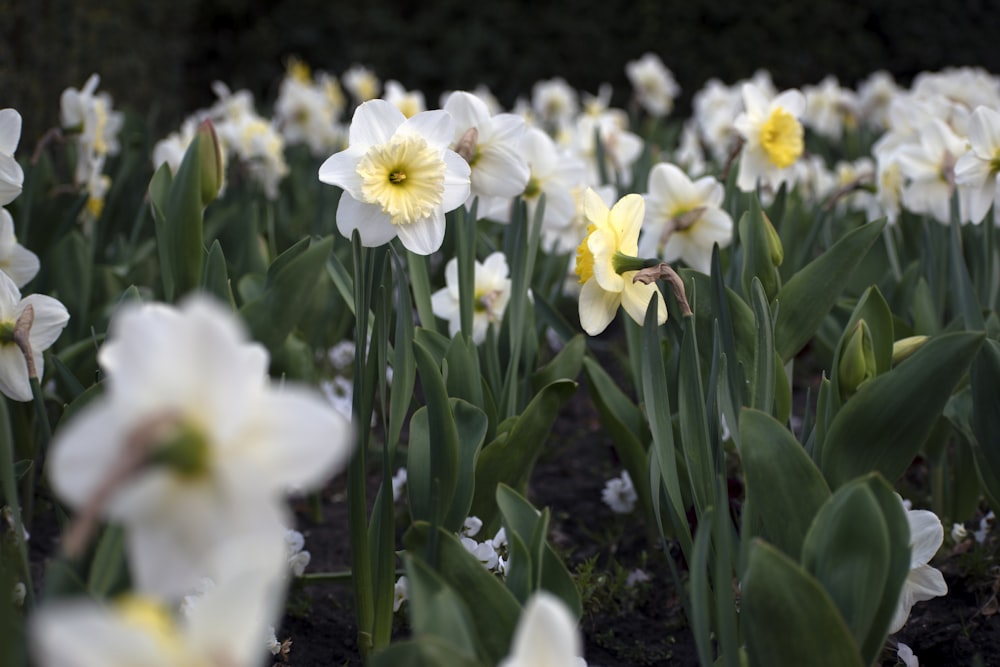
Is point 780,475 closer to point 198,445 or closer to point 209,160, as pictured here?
point 198,445

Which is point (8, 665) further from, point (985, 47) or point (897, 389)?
point (985, 47)

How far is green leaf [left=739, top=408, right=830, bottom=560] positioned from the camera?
44.6 inches

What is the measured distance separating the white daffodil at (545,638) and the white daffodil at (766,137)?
4.94 ft

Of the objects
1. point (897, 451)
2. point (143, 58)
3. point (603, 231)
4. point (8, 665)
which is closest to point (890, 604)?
point (897, 451)

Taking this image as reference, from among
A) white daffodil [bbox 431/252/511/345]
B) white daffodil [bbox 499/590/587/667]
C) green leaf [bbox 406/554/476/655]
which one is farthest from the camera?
white daffodil [bbox 431/252/511/345]

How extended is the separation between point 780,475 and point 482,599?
1.18 feet

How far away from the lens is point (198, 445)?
0.61 metres

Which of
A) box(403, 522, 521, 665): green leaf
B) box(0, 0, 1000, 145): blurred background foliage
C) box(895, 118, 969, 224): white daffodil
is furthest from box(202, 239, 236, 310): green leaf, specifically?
box(0, 0, 1000, 145): blurred background foliage

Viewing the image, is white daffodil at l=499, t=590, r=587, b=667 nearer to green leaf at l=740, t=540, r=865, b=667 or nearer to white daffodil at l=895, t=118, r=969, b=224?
green leaf at l=740, t=540, r=865, b=667

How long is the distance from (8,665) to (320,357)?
201 centimetres

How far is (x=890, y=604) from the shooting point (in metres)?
1.05

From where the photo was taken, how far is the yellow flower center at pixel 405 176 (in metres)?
1.33

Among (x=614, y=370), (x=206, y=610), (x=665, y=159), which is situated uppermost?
(x=206, y=610)

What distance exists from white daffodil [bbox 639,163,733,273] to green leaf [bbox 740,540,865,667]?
101 centimetres
